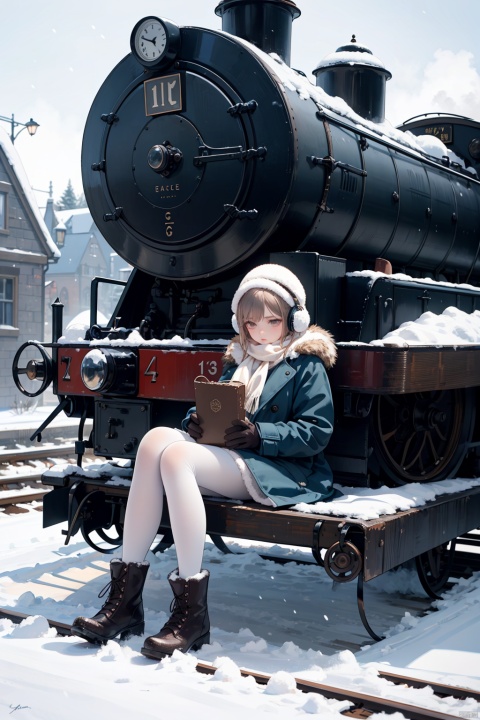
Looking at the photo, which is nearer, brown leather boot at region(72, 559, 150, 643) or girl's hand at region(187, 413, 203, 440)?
brown leather boot at region(72, 559, 150, 643)

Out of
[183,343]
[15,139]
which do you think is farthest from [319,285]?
[15,139]

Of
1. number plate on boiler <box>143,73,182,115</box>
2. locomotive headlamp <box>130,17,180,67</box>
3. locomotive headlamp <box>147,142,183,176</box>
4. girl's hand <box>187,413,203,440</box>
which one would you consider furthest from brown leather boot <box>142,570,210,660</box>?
locomotive headlamp <box>130,17,180,67</box>

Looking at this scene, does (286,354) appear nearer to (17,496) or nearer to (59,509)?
(59,509)

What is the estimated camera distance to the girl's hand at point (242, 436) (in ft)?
11.5

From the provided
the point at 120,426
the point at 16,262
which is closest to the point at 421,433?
Result: the point at 120,426

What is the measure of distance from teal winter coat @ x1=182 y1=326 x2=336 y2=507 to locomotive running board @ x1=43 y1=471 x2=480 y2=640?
123 millimetres

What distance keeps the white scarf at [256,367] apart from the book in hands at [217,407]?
0.10 meters

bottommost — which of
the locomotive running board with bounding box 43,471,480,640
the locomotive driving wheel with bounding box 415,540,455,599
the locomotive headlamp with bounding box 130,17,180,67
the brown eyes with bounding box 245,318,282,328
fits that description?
the locomotive driving wheel with bounding box 415,540,455,599

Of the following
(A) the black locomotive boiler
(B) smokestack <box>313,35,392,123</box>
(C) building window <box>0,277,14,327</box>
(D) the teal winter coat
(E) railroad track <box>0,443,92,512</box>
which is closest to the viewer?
(D) the teal winter coat

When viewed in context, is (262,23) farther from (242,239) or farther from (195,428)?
(195,428)

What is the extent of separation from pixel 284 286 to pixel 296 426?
65 centimetres

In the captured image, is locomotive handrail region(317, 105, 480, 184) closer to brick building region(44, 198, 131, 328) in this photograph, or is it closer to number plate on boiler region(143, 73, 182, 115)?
number plate on boiler region(143, 73, 182, 115)

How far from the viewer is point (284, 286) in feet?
12.4

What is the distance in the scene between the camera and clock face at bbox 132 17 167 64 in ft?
14.5
